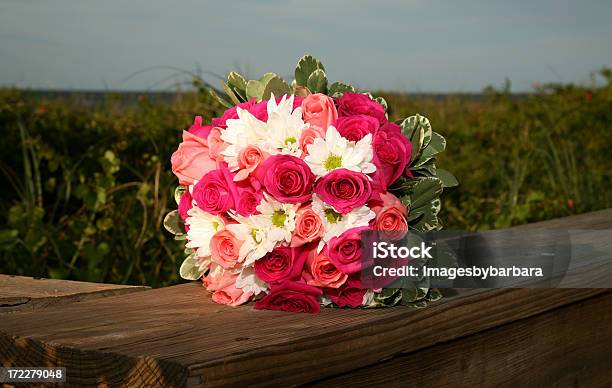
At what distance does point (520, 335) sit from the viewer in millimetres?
1942

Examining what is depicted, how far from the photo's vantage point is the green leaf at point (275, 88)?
181cm

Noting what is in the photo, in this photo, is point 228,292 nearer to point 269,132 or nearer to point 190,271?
point 190,271

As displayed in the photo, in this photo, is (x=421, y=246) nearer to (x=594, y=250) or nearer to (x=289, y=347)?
(x=289, y=347)

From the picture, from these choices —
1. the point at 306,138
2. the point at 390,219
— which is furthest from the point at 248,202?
the point at 390,219

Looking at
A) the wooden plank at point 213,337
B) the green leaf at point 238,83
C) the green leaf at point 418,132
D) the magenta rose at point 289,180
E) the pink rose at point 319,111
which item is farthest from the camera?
the green leaf at point 238,83

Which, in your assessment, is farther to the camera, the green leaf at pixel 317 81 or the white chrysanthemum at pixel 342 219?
the green leaf at pixel 317 81

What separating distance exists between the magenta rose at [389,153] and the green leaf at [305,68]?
0.23 m

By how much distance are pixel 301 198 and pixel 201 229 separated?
255 millimetres

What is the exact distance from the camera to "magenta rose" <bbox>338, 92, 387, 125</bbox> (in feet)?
5.70

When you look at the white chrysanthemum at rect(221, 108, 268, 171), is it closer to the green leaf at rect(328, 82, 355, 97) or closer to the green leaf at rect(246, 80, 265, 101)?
the green leaf at rect(246, 80, 265, 101)

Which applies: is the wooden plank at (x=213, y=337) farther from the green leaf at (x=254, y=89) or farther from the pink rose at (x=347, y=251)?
the green leaf at (x=254, y=89)

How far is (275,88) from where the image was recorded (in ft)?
5.96

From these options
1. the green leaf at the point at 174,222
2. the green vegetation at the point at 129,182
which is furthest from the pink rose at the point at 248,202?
the green vegetation at the point at 129,182

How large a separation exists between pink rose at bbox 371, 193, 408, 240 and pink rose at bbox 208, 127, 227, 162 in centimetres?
33
